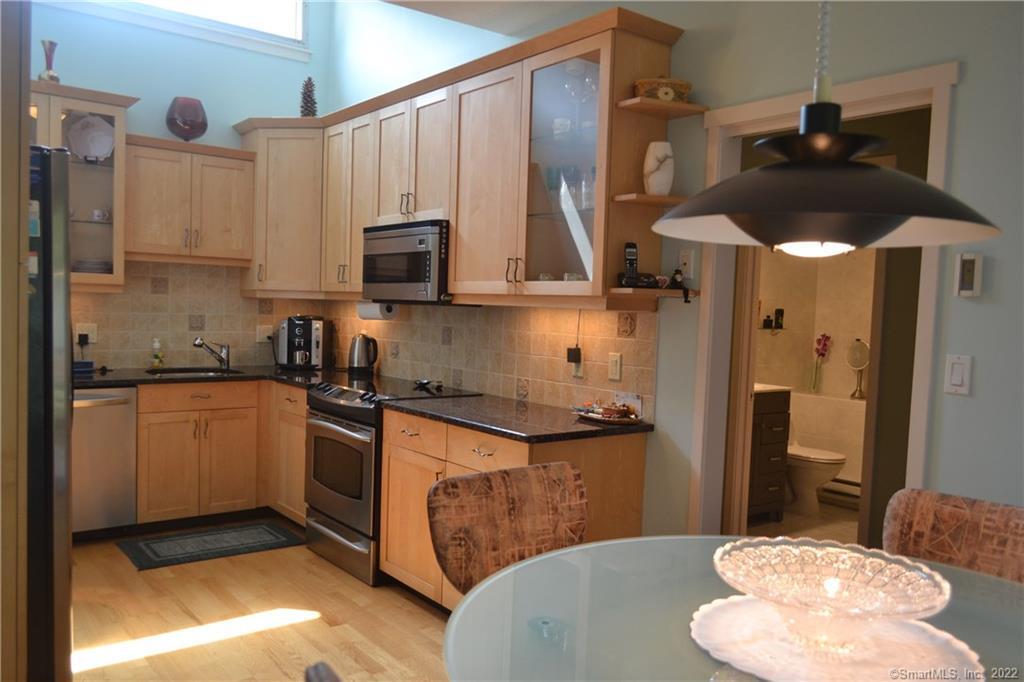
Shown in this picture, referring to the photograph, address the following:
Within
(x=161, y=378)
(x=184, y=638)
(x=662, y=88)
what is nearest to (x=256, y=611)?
(x=184, y=638)

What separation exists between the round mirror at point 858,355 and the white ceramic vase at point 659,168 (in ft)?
12.0

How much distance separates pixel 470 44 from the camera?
4309 millimetres

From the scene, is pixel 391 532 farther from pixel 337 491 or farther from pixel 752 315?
pixel 752 315

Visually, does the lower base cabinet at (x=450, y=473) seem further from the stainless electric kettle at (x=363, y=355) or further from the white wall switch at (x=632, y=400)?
the stainless electric kettle at (x=363, y=355)

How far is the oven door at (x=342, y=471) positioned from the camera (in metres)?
3.70

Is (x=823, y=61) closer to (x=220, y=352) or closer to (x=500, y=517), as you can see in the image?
(x=500, y=517)

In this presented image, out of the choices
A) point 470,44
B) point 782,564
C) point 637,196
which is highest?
point 470,44

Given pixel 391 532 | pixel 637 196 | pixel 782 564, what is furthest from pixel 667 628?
pixel 391 532

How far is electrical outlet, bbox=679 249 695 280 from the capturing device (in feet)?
10.0

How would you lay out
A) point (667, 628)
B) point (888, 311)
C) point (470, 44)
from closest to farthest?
point (667, 628)
point (888, 311)
point (470, 44)

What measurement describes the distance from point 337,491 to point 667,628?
2813 millimetres

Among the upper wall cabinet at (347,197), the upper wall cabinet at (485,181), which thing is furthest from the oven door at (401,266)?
the upper wall cabinet at (347,197)

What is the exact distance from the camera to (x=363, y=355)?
16.2 ft

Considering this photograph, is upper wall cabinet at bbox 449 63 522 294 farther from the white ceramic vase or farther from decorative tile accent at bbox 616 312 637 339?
the white ceramic vase
